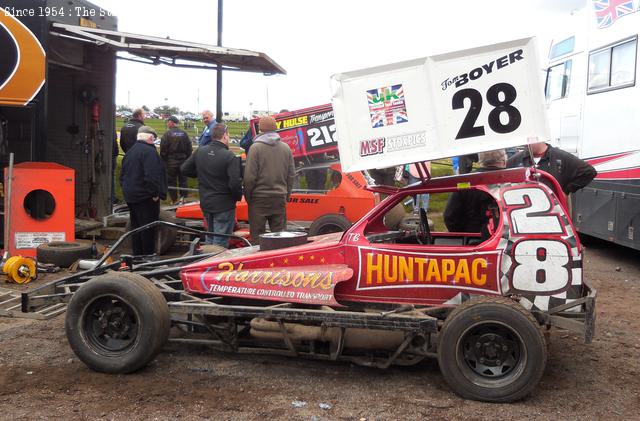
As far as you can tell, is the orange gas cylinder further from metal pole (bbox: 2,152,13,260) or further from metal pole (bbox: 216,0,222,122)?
metal pole (bbox: 216,0,222,122)

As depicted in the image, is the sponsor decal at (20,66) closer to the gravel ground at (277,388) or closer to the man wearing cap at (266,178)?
the man wearing cap at (266,178)

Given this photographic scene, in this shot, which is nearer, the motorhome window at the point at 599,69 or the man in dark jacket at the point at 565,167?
the man in dark jacket at the point at 565,167

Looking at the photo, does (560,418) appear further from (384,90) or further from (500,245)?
(384,90)

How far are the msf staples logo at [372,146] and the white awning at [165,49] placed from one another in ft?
18.3

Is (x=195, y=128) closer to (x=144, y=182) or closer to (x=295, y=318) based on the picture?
(x=144, y=182)

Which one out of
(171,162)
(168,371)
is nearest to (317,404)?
(168,371)

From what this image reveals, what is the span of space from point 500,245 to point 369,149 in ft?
3.70

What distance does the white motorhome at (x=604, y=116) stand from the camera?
28.8 ft

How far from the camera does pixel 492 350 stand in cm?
441

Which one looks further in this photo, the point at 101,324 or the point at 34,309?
the point at 34,309

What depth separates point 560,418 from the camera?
4.16 m

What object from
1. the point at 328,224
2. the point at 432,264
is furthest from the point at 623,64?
the point at 432,264

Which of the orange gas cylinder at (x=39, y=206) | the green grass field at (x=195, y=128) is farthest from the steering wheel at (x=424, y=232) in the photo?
the green grass field at (x=195, y=128)

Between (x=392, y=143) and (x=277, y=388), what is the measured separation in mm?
1903
